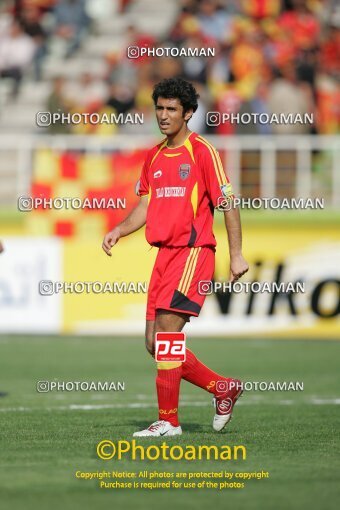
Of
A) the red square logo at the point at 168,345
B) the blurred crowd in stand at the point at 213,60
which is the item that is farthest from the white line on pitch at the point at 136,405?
the blurred crowd in stand at the point at 213,60

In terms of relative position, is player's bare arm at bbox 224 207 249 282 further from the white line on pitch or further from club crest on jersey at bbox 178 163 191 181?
the white line on pitch

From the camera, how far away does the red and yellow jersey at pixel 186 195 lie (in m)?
8.33

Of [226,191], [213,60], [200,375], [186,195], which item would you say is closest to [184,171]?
[186,195]

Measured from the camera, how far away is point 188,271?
27.4 feet

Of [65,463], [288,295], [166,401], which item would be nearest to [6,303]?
[288,295]

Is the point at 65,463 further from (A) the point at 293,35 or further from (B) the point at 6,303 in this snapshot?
(A) the point at 293,35

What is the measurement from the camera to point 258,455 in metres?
7.54

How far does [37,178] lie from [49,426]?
29.1ft

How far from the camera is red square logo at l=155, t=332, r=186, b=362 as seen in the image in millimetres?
8273

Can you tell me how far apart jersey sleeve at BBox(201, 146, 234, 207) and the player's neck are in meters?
0.22

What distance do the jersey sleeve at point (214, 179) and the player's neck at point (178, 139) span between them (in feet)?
0.71

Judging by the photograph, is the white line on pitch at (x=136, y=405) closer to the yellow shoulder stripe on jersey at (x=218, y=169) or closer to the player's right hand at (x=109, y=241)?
the player's right hand at (x=109, y=241)

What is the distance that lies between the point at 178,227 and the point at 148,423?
167cm

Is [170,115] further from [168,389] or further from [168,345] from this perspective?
[168,389]
